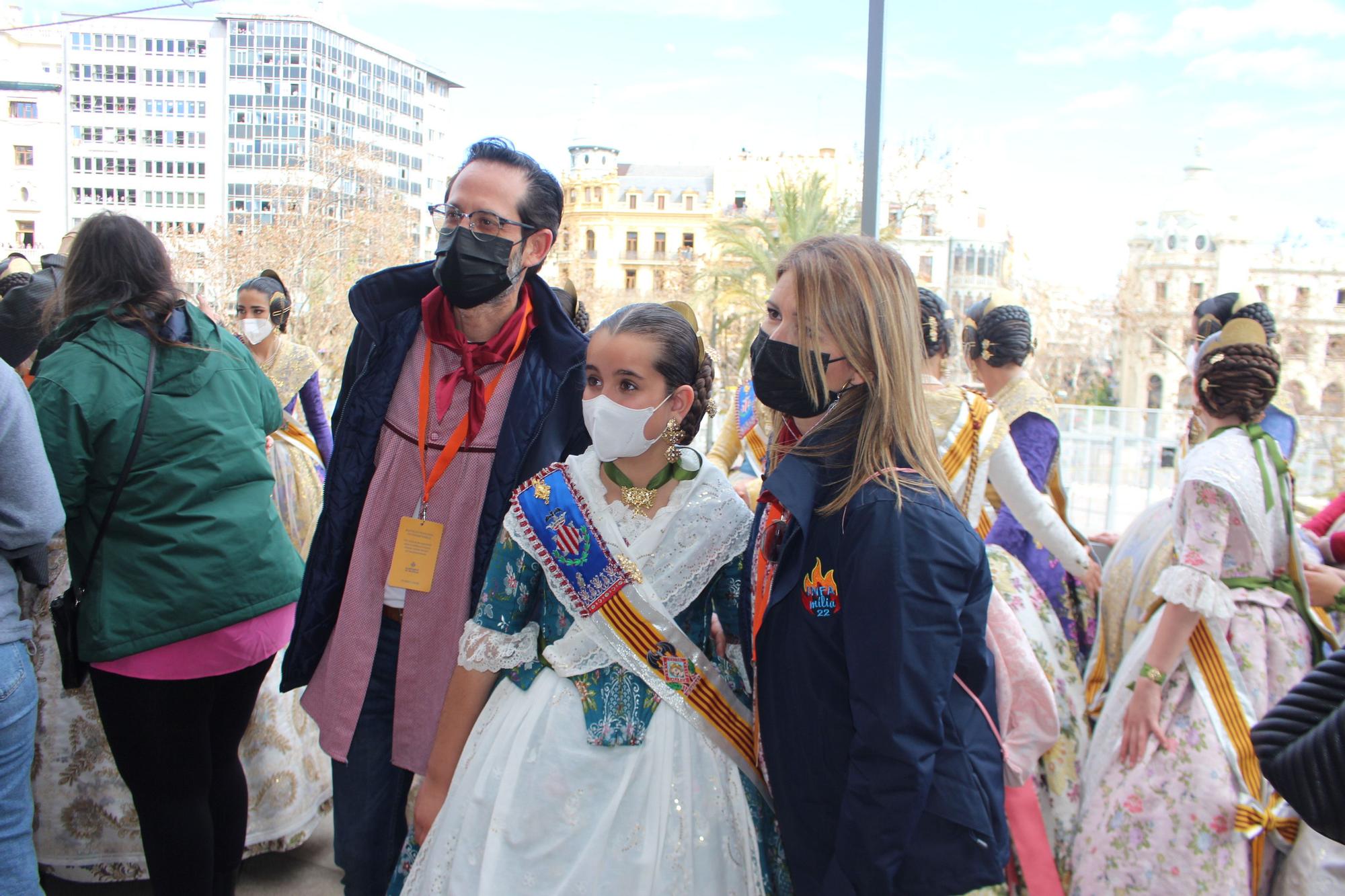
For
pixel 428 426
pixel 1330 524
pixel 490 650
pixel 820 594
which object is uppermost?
pixel 428 426

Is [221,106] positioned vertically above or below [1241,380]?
above

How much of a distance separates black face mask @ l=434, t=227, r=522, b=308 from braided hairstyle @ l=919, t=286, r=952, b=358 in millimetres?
1473

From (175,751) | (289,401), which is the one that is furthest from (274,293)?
(175,751)

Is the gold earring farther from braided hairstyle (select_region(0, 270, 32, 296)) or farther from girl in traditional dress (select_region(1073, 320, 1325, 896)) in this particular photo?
braided hairstyle (select_region(0, 270, 32, 296))

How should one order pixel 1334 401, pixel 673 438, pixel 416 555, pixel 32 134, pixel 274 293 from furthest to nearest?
1. pixel 32 134
2. pixel 1334 401
3. pixel 274 293
4. pixel 416 555
5. pixel 673 438

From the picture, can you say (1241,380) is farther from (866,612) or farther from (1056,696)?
(866,612)

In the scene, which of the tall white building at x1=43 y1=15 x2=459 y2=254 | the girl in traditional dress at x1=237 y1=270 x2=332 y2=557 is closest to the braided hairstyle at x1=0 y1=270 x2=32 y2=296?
the girl in traditional dress at x1=237 y1=270 x2=332 y2=557

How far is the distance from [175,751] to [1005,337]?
2.90 metres

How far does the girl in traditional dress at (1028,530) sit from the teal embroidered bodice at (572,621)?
3.43ft

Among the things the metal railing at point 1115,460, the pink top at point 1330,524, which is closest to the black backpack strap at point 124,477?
the pink top at point 1330,524

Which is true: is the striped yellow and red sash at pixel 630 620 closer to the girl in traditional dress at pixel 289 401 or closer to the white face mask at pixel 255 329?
the girl in traditional dress at pixel 289 401

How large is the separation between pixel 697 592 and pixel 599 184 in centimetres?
4695

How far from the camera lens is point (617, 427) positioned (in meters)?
1.82

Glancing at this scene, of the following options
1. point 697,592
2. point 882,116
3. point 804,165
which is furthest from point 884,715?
point 804,165
